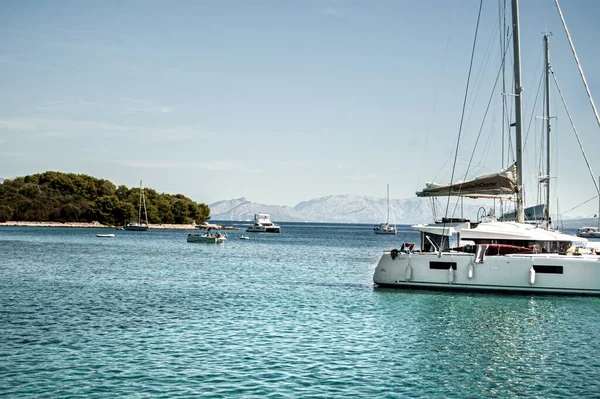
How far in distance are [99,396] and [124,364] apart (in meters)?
3.22

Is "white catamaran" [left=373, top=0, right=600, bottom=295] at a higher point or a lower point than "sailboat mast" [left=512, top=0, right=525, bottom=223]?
lower

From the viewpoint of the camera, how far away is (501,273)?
34594 millimetres

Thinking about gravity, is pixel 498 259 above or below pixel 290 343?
above

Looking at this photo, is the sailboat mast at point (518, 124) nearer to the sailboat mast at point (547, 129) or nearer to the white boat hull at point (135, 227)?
the sailboat mast at point (547, 129)

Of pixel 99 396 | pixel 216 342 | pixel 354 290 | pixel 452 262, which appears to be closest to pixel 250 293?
pixel 354 290

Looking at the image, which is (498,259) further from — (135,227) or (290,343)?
(135,227)

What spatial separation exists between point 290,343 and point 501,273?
637 inches

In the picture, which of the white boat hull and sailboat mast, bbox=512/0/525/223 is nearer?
sailboat mast, bbox=512/0/525/223

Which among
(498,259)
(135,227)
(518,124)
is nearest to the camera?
(498,259)

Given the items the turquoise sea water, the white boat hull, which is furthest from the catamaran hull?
the white boat hull

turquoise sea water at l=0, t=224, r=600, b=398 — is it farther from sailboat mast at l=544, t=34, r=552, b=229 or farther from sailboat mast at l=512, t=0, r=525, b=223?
sailboat mast at l=544, t=34, r=552, b=229

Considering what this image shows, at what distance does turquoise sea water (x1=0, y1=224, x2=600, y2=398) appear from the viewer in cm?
1719

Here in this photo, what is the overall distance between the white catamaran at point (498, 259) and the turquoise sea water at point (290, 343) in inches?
29.9

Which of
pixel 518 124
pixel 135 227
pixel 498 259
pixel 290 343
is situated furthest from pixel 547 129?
pixel 135 227
